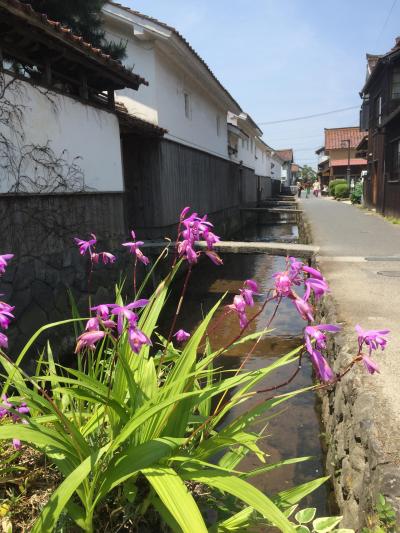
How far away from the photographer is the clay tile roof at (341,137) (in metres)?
51.5

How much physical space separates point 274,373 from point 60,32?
17.9 feet

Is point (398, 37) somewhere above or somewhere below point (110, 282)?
above

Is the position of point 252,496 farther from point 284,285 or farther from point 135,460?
point 284,285

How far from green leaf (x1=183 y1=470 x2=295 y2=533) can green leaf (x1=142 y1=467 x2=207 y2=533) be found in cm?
14

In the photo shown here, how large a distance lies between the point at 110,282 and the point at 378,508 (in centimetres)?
657

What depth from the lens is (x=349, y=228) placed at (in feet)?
49.3

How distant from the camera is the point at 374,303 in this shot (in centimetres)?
568

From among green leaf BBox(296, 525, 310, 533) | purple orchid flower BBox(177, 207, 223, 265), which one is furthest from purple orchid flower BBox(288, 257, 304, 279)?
green leaf BBox(296, 525, 310, 533)

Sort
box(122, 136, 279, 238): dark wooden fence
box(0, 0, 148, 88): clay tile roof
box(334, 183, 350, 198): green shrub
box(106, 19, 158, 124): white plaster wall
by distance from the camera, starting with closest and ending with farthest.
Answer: box(0, 0, 148, 88): clay tile roof → box(106, 19, 158, 124): white plaster wall → box(122, 136, 279, 238): dark wooden fence → box(334, 183, 350, 198): green shrub

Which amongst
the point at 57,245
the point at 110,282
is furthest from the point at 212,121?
the point at 57,245

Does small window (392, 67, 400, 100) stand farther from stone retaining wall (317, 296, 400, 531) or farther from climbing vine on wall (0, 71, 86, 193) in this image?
stone retaining wall (317, 296, 400, 531)

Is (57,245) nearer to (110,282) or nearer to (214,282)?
(110,282)

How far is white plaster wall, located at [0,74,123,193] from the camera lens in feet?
18.6

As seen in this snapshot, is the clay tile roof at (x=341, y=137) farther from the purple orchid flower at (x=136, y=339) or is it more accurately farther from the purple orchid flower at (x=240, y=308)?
the purple orchid flower at (x=136, y=339)
